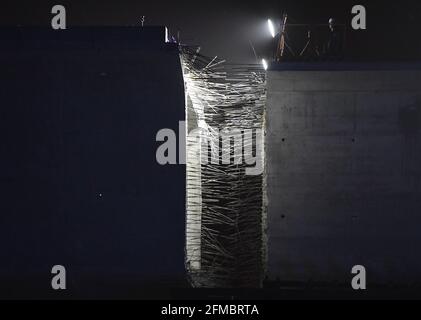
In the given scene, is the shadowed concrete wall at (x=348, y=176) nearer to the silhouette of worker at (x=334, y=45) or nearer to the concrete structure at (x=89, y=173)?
the silhouette of worker at (x=334, y=45)

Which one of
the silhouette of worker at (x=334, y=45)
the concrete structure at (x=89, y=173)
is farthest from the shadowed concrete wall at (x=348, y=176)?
the concrete structure at (x=89, y=173)

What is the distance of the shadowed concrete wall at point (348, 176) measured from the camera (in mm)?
9414

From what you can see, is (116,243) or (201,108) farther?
(201,108)

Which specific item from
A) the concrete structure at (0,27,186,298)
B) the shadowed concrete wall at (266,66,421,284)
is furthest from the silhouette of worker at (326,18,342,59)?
the concrete structure at (0,27,186,298)

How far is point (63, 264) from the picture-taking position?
9.35 meters

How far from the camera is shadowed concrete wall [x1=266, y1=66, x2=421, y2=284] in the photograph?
941 cm

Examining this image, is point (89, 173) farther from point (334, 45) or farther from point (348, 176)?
point (334, 45)

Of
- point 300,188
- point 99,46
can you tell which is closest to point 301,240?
point 300,188

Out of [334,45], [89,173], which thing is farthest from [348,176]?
[89,173]

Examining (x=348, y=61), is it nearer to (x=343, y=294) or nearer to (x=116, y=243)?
(x=343, y=294)

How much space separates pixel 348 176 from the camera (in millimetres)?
9484

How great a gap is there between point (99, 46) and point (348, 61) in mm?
→ 4503

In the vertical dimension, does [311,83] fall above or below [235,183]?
above

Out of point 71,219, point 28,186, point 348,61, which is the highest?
point 348,61
